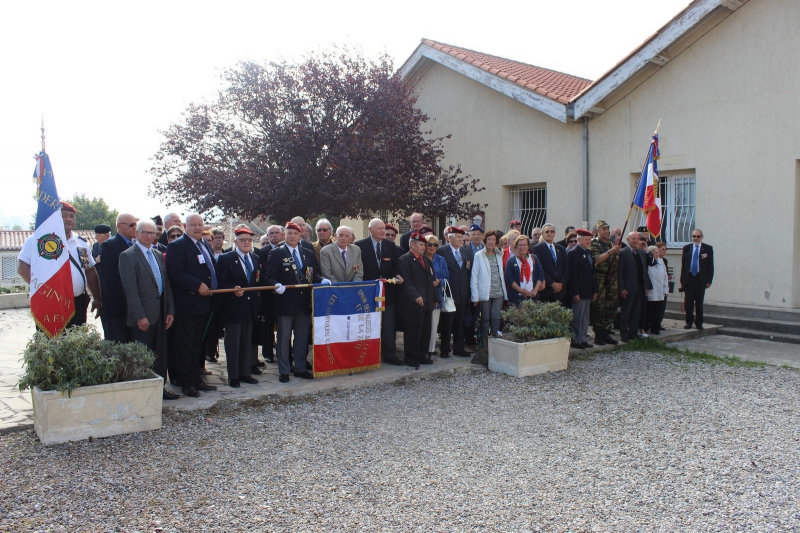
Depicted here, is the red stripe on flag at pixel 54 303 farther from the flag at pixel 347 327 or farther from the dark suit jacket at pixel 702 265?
the dark suit jacket at pixel 702 265

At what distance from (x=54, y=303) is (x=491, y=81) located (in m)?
11.4

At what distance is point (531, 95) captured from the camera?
1334 cm

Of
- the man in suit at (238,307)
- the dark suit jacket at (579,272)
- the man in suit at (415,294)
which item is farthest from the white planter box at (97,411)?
the dark suit jacket at (579,272)

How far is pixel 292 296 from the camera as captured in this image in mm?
6812

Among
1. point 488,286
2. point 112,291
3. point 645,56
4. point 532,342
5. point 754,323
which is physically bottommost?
point 754,323

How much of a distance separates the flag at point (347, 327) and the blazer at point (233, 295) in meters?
0.81

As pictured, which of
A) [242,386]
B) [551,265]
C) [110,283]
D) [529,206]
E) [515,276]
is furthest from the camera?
[529,206]

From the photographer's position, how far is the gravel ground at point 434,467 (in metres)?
3.62

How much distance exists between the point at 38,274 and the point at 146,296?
1001 millimetres

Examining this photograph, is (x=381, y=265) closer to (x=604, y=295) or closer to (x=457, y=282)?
(x=457, y=282)

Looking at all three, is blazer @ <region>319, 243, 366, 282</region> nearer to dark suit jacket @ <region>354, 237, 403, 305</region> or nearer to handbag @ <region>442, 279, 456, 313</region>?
dark suit jacket @ <region>354, 237, 403, 305</region>

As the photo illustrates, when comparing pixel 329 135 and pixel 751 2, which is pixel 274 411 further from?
Result: pixel 751 2

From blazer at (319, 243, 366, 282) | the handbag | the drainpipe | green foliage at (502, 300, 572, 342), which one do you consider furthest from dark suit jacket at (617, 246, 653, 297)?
blazer at (319, 243, 366, 282)

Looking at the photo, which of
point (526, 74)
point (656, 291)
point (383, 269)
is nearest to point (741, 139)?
point (656, 291)
